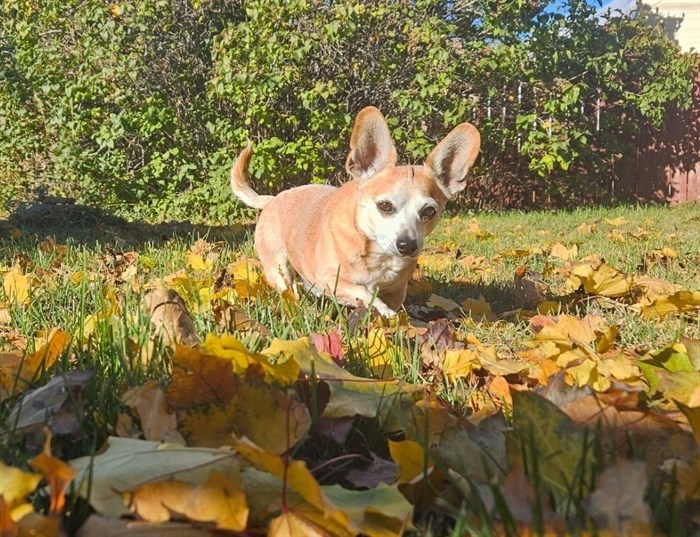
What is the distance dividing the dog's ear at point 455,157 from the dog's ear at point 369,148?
0.22 meters

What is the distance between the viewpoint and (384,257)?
3.23 m

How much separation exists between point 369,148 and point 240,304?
149 cm

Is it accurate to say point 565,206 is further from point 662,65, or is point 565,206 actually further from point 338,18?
point 338,18

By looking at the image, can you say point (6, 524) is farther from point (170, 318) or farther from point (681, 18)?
point (681, 18)

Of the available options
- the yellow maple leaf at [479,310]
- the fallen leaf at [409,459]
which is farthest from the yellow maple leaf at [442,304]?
the fallen leaf at [409,459]

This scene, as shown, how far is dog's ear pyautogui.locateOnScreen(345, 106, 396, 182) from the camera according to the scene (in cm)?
346

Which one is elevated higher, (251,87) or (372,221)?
(251,87)

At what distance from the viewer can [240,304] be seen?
244 centimetres

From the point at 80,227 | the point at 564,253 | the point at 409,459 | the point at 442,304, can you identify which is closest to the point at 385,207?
the point at 442,304

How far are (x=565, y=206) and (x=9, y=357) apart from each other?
11.6 meters

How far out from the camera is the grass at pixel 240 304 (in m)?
1.41

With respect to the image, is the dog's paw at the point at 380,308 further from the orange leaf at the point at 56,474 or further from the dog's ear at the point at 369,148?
the orange leaf at the point at 56,474

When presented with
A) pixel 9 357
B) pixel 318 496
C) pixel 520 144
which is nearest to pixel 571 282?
pixel 9 357

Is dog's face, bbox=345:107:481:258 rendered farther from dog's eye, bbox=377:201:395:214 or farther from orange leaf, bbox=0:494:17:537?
orange leaf, bbox=0:494:17:537
